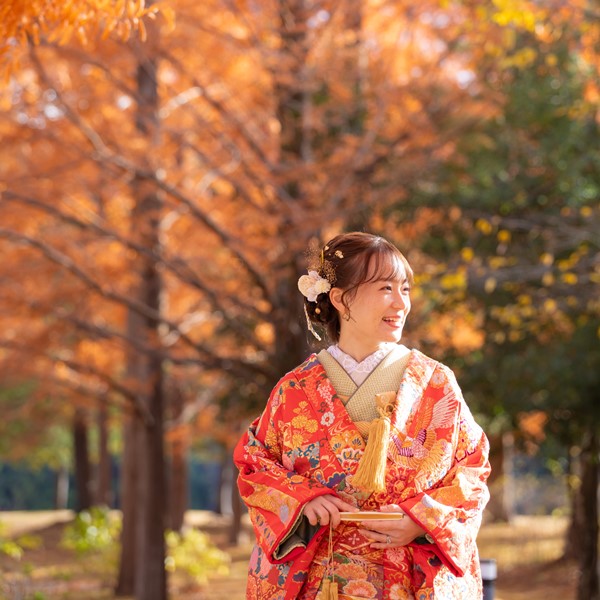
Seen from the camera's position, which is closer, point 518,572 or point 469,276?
point 469,276

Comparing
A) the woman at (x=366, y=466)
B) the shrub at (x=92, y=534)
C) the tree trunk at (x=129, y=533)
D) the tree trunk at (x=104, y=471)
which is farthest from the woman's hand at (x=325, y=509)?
the tree trunk at (x=104, y=471)

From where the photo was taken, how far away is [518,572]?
16.0 meters

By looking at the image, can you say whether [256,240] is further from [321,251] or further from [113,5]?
[321,251]

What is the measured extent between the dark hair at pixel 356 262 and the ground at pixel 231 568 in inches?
226

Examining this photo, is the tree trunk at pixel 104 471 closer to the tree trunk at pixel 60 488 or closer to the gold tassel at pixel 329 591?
the tree trunk at pixel 60 488

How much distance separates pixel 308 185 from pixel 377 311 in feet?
19.5

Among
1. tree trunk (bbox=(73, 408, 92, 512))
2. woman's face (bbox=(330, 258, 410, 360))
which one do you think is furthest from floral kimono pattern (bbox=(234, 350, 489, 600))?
tree trunk (bbox=(73, 408, 92, 512))

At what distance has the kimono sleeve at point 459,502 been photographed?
9.75 ft

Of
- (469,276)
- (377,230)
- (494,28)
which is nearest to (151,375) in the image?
(377,230)

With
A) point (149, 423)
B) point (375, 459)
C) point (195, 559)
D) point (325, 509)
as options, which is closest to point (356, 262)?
point (375, 459)

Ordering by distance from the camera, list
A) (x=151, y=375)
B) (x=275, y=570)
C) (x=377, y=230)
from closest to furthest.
→ 1. (x=275, y=570)
2. (x=377, y=230)
3. (x=151, y=375)

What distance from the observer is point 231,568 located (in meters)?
16.7

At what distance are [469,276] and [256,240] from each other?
5.65 ft

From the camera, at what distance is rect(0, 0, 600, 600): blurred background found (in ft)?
29.6
